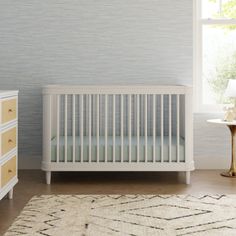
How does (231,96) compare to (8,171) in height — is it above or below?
above

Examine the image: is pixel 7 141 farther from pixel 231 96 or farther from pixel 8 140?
pixel 231 96

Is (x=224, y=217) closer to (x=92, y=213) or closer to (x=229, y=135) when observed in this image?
(x=92, y=213)

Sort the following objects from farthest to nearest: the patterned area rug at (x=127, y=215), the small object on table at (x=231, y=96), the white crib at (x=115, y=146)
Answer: the small object on table at (x=231, y=96), the white crib at (x=115, y=146), the patterned area rug at (x=127, y=215)

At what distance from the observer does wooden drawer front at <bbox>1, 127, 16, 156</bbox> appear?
281 centimetres

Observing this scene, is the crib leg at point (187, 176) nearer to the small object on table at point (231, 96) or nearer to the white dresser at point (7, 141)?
the small object on table at point (231, 96)

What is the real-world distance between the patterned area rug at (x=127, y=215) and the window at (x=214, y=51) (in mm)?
1432

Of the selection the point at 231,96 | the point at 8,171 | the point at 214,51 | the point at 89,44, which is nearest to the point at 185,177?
the point at 231,96

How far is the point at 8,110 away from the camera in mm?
2904

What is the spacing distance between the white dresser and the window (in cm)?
192

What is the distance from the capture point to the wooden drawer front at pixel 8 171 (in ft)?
9.20

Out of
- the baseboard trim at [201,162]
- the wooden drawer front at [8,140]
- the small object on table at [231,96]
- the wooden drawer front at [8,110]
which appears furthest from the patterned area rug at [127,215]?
the baseboard trim at [201,162]

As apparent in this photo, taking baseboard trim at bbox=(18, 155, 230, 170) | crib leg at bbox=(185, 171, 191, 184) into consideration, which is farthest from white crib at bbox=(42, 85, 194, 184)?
baseboard trim at bbox=(18, 155, 230, 170)

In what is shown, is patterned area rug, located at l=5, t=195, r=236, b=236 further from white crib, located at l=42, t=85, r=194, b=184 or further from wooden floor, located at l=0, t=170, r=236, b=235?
white crib, located at l=42, t=85, r=194, b=184

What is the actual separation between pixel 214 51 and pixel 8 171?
236 centimetres
